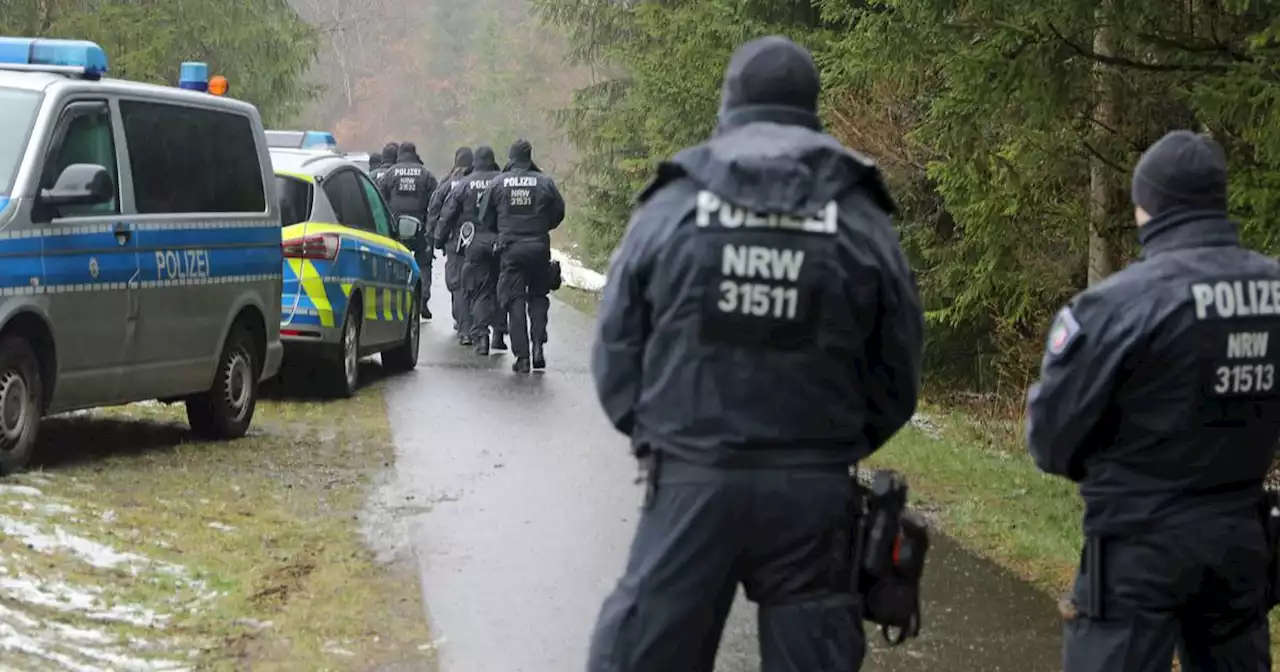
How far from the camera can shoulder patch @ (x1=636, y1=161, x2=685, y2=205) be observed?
409cm

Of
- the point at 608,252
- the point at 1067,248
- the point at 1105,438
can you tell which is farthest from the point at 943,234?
the point at 608,252

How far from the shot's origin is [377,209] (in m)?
14.7

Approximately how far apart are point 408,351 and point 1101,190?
6421mm

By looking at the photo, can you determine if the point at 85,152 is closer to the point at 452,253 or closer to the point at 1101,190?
the point at 1101,190

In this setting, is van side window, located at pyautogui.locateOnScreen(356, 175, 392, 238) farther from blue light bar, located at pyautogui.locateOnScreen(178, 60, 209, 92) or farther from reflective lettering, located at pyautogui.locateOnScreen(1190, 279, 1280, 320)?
reflective lettering, located at pyautogui.locateOnScreen(1190, 279, 1280, 320)

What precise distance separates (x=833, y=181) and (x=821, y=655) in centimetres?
106

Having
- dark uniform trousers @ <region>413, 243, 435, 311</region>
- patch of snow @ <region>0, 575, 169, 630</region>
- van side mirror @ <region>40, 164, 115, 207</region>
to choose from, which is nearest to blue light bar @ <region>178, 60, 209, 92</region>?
van side mirror @ <region>40, 164, 115, 207</region>

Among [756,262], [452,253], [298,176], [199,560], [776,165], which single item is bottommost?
[199,560]

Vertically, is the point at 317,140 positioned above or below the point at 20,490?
above

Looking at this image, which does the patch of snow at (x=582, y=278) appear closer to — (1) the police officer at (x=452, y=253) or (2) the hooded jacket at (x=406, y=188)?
(2) the hooded jacket at (x=406, y=188)

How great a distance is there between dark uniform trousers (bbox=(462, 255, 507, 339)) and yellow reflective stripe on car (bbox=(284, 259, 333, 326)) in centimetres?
431

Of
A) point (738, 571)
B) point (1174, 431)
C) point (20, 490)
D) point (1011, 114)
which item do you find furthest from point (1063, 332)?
point (1011, 114)

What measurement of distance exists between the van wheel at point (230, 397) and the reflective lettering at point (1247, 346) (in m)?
7.57

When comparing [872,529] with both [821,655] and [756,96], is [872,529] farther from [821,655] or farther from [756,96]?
[756,96]
